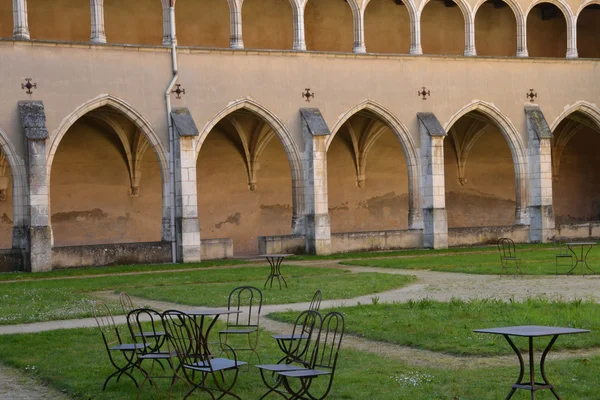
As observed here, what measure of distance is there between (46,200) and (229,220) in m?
8.31

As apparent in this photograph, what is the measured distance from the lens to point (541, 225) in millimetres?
29234

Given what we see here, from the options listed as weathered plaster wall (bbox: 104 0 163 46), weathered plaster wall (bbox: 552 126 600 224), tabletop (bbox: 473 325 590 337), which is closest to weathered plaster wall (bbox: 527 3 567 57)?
weathered plaster wall (bbox: 552 126 600 224)

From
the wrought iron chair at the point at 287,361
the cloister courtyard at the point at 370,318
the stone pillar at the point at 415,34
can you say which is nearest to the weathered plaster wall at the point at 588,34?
the stone pillar at the point at 415,34

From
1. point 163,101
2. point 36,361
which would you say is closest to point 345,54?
point 163,101

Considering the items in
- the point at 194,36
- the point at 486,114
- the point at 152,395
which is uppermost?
the point at 194,36

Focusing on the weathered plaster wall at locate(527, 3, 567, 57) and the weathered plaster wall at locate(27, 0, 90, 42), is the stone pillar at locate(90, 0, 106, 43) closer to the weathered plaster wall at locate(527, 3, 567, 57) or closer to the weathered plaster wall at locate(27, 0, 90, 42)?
the weathered plaster wall at locate(27, 0, 90, 42)

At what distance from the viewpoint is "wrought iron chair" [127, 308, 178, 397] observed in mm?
8328

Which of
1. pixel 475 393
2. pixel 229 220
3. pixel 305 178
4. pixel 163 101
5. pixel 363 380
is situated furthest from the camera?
pixel 229 220

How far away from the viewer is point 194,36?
94.4ft

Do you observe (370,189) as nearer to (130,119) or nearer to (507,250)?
(507,250)

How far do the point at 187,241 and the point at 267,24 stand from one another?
27.1 ft

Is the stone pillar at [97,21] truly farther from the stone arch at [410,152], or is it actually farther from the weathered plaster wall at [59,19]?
the stone arch at [410,152]

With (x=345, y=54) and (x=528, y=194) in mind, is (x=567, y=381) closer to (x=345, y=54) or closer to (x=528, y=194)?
(x=345, y=54)

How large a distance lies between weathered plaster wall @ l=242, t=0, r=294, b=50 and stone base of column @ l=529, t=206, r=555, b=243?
9.01 m
